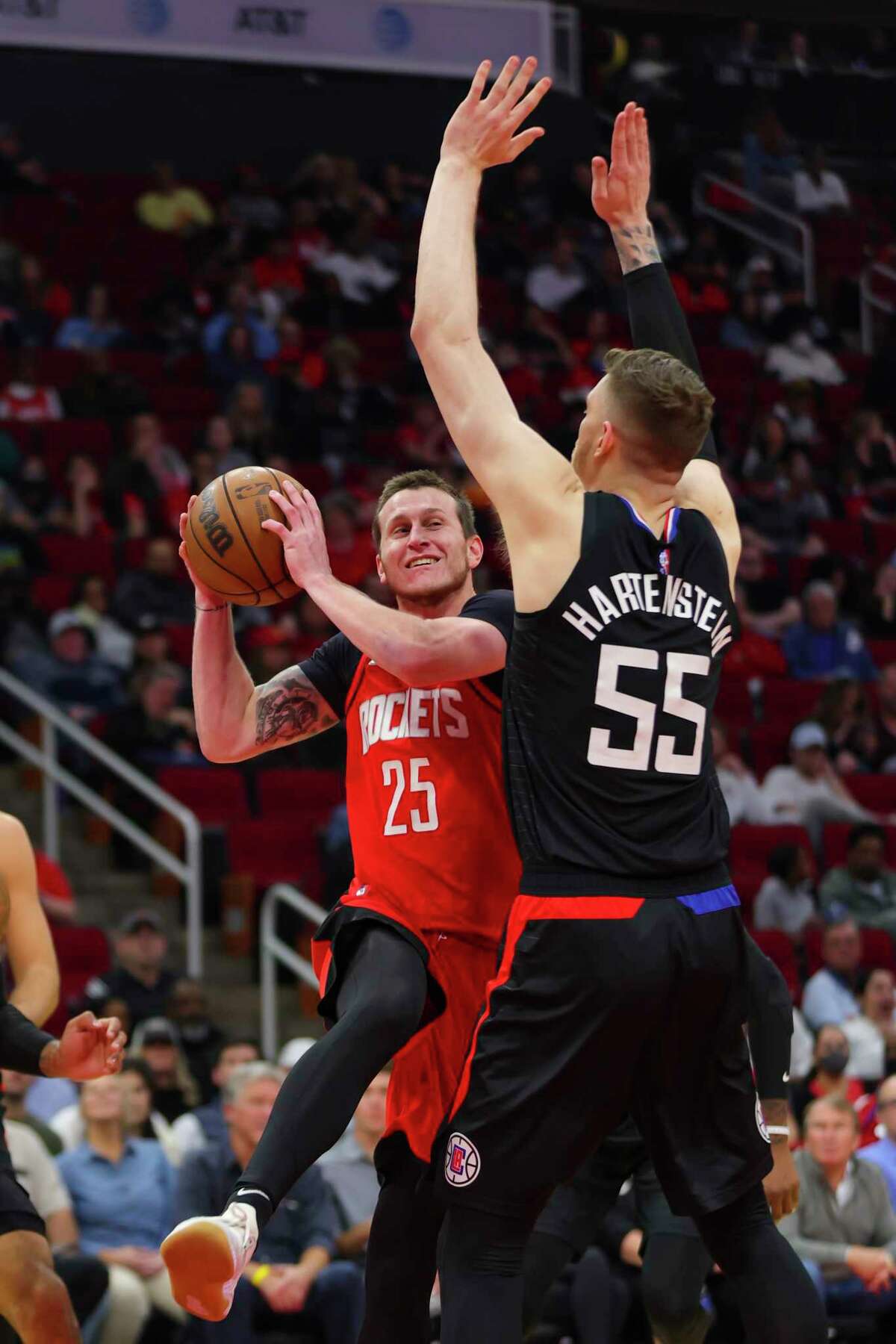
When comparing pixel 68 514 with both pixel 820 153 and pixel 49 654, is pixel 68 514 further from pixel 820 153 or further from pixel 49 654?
pixel 820 153

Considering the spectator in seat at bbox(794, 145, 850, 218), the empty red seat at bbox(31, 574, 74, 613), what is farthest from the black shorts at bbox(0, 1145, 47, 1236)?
the spectator in seat at bbox(794, 145, 850, 218)

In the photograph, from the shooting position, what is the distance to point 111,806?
38.4ft

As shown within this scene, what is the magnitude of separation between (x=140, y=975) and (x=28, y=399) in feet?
18.6

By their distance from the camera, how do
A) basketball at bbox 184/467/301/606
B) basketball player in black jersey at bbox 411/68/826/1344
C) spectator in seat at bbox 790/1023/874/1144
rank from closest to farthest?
1. basketball player in black jersey at bbox 411/68/826/1344
2. basketball at bbox 184/467/301/606
3. spectator in seat at bbox 790/1023/874/1144

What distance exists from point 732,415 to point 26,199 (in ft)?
20.2

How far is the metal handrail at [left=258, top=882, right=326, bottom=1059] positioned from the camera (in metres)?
10.7

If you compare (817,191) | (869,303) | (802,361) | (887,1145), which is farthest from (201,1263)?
(817,191)

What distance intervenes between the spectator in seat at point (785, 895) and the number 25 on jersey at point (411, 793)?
25.4ft

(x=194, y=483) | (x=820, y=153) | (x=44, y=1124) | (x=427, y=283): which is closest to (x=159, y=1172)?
(x=44, y=1124)

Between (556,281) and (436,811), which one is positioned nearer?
(436,811)

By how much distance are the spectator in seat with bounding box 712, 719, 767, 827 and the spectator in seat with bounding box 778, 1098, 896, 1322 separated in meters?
4.26

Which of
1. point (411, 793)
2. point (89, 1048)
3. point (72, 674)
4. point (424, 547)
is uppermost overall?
point (424, 547)

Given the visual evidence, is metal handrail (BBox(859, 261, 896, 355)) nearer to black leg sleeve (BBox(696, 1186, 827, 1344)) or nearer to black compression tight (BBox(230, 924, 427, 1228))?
black compression tight (BBox(230, 924, 427, 1228))

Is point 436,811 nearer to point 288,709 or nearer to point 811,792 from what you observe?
point 288,709
